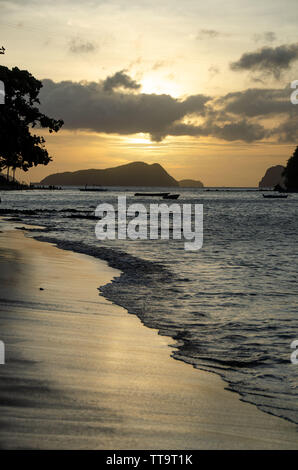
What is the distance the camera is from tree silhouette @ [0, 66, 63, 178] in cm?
2917

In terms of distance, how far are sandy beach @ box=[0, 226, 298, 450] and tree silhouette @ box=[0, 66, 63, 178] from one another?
71.6 ft

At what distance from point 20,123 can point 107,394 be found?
88.7ft

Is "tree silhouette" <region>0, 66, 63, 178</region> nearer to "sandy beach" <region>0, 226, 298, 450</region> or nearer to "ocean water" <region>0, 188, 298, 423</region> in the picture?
"ocean water" <region>0, 188, 298, 423</region>

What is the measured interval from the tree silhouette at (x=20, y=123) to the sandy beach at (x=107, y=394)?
71.6 ft

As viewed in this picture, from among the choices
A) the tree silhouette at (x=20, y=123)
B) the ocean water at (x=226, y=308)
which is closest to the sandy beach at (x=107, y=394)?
the ocean water at (x=226, y=308)

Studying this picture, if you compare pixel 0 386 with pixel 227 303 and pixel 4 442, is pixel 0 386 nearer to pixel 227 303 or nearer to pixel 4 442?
pixel 4 442

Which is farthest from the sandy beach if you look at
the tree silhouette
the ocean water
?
the tree silhouette

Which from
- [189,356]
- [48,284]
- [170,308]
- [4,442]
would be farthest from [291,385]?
[48,284]

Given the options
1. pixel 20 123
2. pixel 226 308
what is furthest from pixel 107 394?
pixel 20 123

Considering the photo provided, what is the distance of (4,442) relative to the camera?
12.7 feet

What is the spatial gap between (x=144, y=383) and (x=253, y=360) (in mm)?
2352

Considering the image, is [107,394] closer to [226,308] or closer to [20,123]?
[226,308]

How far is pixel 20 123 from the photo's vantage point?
29859 mm

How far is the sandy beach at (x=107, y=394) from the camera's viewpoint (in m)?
4.27
